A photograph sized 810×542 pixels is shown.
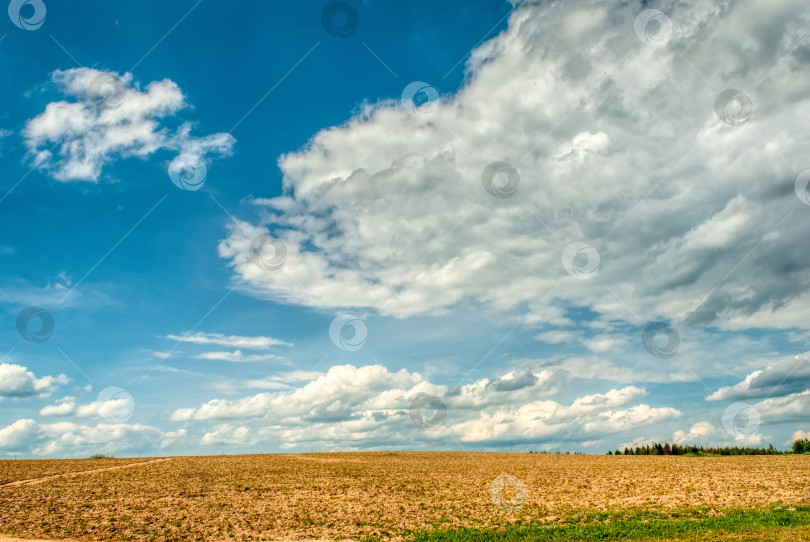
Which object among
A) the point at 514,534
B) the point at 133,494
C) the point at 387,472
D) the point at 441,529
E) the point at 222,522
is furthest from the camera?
the point at 387,472

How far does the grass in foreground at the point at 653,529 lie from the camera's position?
77.9 feet

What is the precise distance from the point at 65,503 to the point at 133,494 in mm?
4803

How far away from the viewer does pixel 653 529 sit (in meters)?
25.2

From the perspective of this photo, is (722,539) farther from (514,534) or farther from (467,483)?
(467,483)

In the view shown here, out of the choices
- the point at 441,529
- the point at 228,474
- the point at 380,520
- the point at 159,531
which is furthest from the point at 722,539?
the point at 228,474

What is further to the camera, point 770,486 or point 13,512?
point 770,486

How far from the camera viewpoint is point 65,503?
3584 centimetres

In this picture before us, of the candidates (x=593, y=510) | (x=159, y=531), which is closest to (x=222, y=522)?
(x=159, y=531)

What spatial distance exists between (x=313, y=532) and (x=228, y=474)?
2675 cm

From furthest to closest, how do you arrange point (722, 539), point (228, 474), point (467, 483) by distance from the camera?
point (228, 474), point (467, 483), point (722, 539)

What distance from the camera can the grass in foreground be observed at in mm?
23750

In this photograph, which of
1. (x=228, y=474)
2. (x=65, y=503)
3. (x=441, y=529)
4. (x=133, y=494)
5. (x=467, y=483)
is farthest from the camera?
(x=228, y=474)

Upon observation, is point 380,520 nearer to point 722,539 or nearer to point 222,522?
point 222,522

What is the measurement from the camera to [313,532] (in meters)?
29.1
